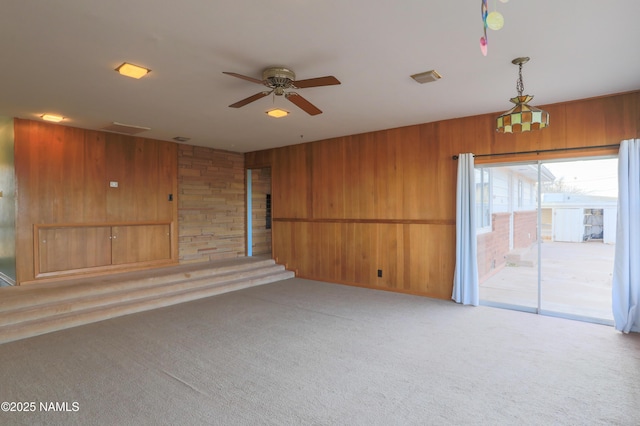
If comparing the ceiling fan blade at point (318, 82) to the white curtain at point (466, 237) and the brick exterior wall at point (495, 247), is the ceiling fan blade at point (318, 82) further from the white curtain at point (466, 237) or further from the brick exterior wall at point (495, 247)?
the brick exterior wall at point (495, 247)

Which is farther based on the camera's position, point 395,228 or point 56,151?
point 395,228

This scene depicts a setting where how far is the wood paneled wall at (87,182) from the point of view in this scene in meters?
5.24

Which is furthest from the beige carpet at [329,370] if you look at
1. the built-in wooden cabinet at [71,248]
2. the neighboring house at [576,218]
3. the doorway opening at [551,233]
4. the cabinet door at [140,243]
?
the cabinet door at [140,243]

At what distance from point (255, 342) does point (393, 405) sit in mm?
1727

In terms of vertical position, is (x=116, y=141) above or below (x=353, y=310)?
above

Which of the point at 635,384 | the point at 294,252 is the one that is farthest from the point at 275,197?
the point at 635,384

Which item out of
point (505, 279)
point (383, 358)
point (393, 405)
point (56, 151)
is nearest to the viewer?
point (393, 405)

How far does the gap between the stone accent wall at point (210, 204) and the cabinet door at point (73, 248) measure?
1.43 m

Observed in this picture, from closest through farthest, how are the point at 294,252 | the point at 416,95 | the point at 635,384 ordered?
the point at 635,384 → the point at 416,95 → the point at 294,252

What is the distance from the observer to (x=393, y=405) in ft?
8.30

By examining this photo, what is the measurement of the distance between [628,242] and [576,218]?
933 mm

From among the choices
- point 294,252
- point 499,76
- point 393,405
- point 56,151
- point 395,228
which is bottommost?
point 393,405

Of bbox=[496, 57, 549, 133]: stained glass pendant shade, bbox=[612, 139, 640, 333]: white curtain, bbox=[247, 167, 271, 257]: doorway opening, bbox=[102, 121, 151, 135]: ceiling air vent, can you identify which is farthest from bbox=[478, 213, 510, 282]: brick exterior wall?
bbox=[102, 121, 151, 135]: ceiling air vent

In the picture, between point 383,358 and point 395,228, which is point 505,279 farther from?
point 383,358
